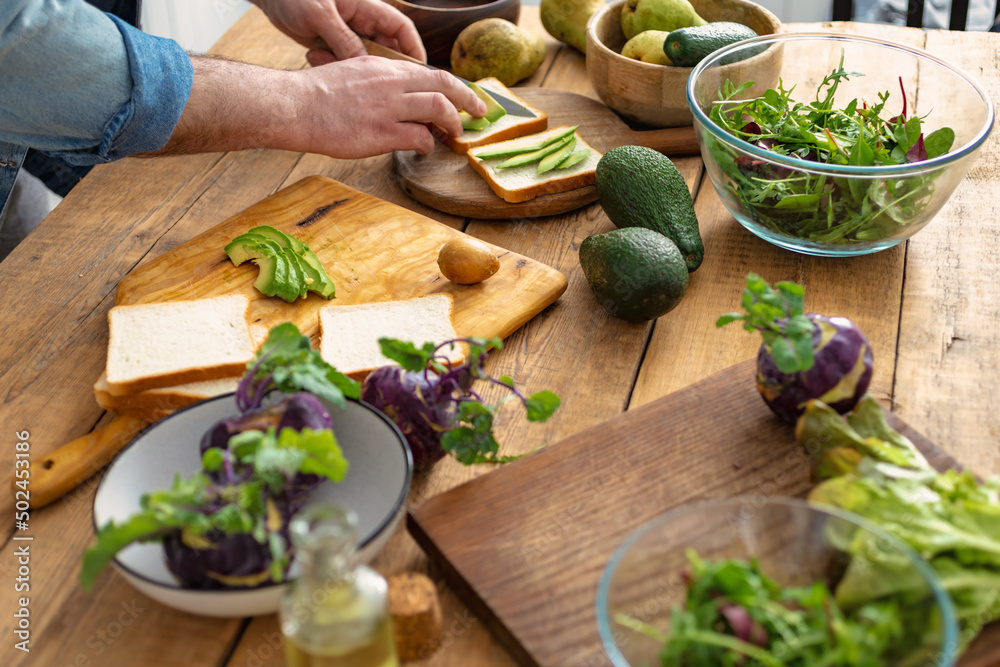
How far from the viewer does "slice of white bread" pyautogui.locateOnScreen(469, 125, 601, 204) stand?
1763 millimetres

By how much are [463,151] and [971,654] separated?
146 centimetres

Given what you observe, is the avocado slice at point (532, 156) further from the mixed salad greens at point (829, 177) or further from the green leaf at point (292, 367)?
the green leaf at point (292, 367)

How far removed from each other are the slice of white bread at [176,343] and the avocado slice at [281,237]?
15cm

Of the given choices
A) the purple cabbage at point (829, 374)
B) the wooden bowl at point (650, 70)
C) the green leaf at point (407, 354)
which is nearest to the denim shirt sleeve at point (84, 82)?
the green leaf at point (407, 354)

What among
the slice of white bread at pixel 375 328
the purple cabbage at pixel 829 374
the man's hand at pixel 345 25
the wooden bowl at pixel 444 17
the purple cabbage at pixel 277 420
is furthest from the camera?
the wooden bowl at pixel 444 17

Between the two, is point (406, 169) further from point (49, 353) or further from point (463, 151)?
point (49, 353)

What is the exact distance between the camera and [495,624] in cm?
93

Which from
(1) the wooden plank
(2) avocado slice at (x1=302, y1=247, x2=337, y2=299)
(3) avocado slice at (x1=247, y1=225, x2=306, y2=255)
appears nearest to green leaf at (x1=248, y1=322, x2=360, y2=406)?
(2) avocado slice at (x1=302, y1=247, x2=337, y2=299)

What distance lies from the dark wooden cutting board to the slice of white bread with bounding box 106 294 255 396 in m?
0.47

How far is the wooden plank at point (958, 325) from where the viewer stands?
4.01 feet

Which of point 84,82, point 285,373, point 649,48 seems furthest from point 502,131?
point 285,373

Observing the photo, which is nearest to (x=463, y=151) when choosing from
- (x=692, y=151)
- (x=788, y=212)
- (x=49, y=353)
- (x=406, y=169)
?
(x=406, y=169)

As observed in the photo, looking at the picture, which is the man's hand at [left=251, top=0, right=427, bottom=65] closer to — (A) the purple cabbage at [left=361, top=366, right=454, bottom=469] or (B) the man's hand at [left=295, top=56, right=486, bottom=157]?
(B) the man's hand at [left=295, top=56, right=486, bottom=157]

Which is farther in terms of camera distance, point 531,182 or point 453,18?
point 453,18
